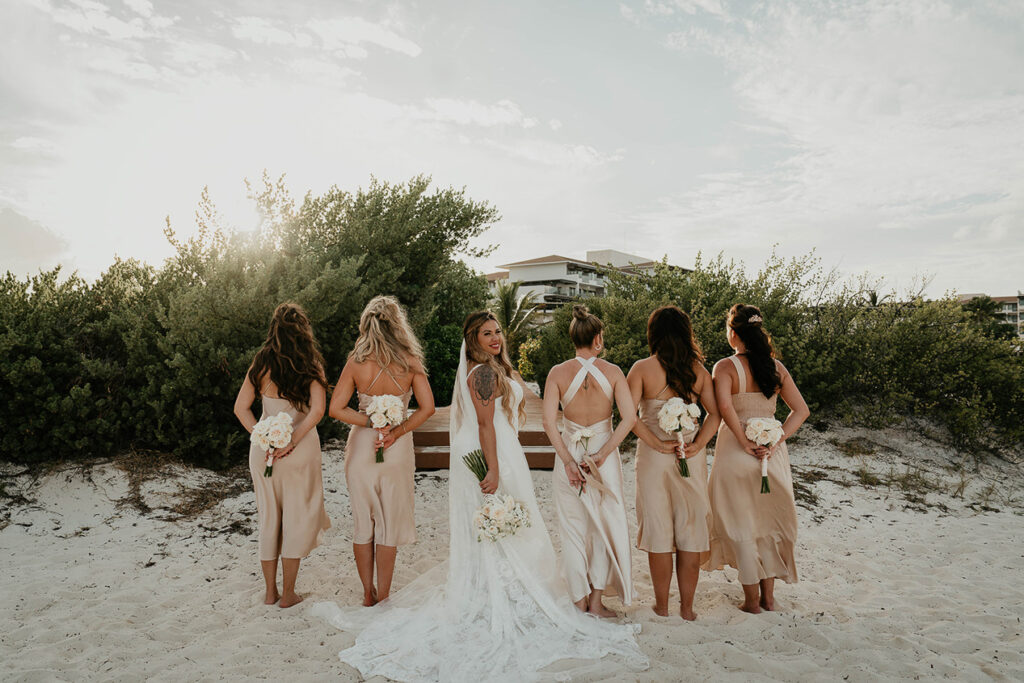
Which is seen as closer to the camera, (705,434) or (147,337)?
(705,434)

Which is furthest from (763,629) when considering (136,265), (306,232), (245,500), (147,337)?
(306,232)

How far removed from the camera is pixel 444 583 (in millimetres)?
4672

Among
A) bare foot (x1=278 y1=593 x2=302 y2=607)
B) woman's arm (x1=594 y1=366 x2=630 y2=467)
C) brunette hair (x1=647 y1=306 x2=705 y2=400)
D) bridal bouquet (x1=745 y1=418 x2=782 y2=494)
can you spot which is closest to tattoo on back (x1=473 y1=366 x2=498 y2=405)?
woman's arm (x1=594 y1=366 x2=630 y2=467)

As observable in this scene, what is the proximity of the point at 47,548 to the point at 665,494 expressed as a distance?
20.8 ft

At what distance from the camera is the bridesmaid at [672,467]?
4.08 meters

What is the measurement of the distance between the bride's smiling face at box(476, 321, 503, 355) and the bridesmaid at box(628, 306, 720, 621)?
42.2 inches

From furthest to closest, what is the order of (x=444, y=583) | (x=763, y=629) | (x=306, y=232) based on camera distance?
(x=306, y=232)
(x=444, y=583)
(x=763, y=629)

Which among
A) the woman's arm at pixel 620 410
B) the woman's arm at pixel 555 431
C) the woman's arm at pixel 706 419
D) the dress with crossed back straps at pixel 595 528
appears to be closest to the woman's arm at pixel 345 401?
the woman's arm at pixel 555 431

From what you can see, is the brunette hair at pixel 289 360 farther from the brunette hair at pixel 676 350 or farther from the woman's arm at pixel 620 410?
the brunette hair at pixel 676 350

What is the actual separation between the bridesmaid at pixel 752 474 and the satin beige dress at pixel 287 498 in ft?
10.3

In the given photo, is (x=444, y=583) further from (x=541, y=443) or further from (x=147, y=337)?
(x=147, y=337)

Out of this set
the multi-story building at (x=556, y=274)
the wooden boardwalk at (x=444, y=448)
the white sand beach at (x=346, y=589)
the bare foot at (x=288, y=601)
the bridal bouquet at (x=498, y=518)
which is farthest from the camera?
the multi-story building at (x=556, y=274)

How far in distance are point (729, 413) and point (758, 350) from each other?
531mm

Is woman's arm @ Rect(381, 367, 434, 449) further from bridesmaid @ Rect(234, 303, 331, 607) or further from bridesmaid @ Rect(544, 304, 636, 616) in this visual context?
bridesmaid @ Rect(544, 304, 636, 616)
